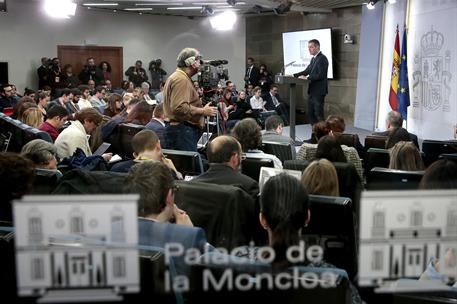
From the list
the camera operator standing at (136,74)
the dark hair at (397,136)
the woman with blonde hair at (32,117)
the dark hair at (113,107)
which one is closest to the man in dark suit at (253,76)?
the camera operator standing at (136,74)

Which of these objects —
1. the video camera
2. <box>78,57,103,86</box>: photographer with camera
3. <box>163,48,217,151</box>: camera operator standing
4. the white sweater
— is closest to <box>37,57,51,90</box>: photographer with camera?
<box>78,57,103,86</box>: photographer with camera

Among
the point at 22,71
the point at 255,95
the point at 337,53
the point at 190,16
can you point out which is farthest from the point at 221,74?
the point at 190,16

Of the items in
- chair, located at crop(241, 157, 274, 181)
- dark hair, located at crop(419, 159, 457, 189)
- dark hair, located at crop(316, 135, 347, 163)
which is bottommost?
chair, located at crop(241, 157, 274, 181)

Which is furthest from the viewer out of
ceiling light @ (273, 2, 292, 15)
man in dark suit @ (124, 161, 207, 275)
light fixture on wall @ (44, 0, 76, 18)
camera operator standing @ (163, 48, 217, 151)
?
ceiling light @ (273, 2, 292, 15)

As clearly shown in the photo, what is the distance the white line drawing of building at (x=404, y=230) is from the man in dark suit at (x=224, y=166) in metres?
1.18

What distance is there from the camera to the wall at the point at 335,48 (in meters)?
9.29

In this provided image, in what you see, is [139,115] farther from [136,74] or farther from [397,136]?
[136,74]

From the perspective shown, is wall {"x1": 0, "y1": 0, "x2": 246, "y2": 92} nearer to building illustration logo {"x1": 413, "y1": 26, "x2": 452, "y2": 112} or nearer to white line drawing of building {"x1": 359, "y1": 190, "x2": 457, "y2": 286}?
building illustration logo {"x1": 413, "y1": 26, "x2": 452, "y2": 112}

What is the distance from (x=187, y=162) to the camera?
273 cm

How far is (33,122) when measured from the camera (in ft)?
12.8

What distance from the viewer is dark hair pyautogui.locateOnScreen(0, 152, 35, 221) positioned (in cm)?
93

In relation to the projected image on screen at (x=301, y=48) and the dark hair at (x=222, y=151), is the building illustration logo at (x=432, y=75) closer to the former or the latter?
the projected image on screen at (x=301, y=48)

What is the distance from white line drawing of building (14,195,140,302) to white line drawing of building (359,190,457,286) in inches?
15.6

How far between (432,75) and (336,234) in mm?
6266
